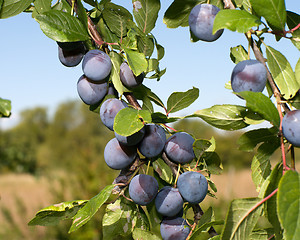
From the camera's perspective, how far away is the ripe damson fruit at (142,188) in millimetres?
629

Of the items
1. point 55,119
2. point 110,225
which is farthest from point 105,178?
point 55,119

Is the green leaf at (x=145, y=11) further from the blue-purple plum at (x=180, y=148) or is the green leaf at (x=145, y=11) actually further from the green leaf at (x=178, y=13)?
the blue-purple plum at (x=180, y=148)

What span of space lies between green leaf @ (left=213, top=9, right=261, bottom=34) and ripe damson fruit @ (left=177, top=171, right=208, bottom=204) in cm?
28

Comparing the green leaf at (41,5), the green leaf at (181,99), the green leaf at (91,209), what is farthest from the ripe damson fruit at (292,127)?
the green leaf at (41,5)

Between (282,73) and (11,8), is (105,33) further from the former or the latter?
(282,73)

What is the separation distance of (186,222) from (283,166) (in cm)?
26

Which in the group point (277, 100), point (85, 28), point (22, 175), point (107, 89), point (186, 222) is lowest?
point (22, 175)

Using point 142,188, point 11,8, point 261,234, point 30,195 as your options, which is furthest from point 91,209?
point 30,195

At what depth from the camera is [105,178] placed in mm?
4223

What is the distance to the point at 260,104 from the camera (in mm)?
479

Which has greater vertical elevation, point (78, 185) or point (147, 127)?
point (147, 127)

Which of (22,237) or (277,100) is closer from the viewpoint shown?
(277,100)

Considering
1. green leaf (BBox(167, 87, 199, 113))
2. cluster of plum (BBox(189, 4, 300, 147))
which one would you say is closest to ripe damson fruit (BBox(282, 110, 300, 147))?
cluster of plum (BBox(189, 4, 300, 147))

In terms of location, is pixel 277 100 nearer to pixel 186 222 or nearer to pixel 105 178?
pixel 186 222
